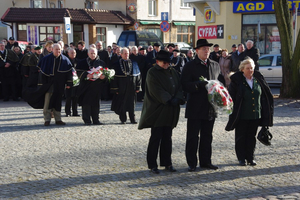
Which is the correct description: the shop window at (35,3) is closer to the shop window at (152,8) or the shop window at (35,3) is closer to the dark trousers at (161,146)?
the shop window at (152,8)

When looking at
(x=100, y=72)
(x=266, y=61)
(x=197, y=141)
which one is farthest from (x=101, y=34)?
(x=197, y=141)

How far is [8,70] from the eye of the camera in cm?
1695

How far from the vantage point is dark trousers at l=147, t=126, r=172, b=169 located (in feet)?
23.4

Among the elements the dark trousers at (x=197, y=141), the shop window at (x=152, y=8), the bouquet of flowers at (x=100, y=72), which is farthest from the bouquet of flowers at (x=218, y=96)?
the shop window at (x=152, y=8)

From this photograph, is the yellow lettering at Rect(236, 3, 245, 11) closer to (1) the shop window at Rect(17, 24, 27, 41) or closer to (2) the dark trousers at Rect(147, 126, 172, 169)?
(1) the shop window at Rect(17, 24, 27, 41)

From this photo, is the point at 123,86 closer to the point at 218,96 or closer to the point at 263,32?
the point at 218,96

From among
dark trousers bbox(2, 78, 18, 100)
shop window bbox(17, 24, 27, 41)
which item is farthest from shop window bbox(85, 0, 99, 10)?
dark trousers bbox(2, 78, 18, 100)

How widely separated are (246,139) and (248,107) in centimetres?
57

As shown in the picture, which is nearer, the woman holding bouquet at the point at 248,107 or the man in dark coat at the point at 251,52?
the woman holding bouquet at the point at 248,107

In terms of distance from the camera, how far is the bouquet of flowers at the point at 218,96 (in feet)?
22.4

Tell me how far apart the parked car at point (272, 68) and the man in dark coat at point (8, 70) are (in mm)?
10777

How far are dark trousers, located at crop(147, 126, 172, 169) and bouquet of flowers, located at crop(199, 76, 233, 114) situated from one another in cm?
82

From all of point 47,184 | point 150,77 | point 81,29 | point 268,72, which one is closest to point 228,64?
point 268,72

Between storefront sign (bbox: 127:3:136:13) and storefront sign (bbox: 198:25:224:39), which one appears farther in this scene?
storefront sign (bbox: 127:3:136:13)
